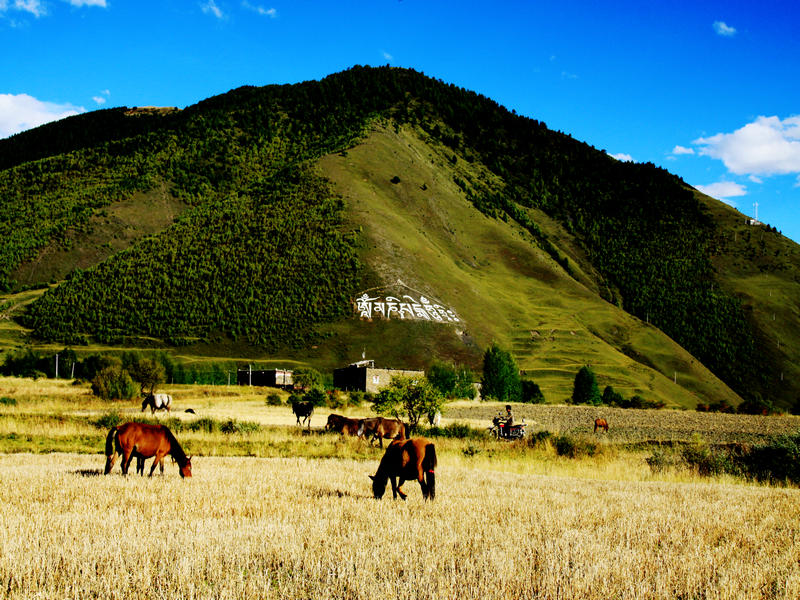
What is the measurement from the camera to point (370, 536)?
8906 millimetres

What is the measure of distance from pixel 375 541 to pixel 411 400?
25423 mm

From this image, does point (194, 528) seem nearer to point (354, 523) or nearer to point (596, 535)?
point (354, 523)

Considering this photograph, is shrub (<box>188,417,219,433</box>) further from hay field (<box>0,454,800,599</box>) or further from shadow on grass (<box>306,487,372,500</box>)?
shadow on grass (<box>306,487,372,500</box>)

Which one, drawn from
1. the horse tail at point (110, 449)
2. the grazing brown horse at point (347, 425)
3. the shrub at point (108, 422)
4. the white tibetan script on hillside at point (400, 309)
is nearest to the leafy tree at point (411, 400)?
the grazing brown horse at point (347, 425)

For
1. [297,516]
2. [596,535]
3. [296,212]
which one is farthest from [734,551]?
[296,212]

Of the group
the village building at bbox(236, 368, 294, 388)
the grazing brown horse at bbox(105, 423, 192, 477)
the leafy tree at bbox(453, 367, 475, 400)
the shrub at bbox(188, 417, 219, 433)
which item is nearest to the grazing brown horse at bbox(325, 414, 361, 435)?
the shrub at bbox(188, 417, 219, 433)

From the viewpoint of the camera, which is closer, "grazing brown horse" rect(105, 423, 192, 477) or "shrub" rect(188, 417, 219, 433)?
"grazing brown horse" rect(105, 423, 192, 477)

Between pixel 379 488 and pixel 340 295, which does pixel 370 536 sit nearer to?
pixel 379 488

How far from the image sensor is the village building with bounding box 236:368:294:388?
98525 millimetres

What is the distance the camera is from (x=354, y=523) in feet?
32.6

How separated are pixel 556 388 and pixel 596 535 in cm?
A: 12069

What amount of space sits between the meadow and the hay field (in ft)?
0.11

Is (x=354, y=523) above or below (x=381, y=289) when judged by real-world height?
below

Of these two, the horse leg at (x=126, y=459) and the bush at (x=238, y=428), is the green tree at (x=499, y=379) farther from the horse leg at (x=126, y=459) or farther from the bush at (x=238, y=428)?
the horse leg at (x=126, y=459)
